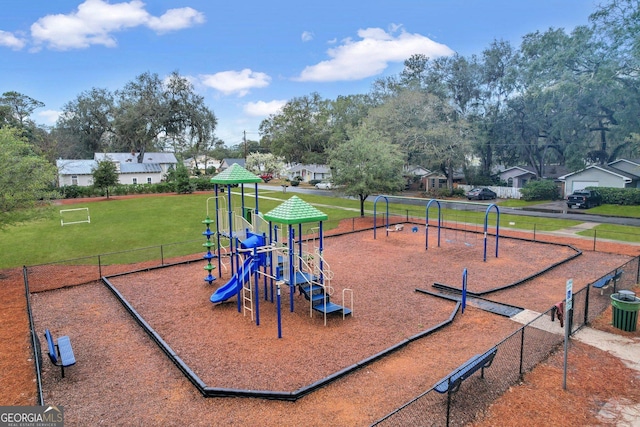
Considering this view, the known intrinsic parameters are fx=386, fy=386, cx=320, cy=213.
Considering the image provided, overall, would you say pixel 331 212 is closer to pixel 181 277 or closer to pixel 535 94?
pixel 181 277

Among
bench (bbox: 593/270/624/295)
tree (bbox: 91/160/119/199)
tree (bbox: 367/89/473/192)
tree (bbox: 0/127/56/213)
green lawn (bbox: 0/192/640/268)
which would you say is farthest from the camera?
tree (bbox: 91/160/119/199)

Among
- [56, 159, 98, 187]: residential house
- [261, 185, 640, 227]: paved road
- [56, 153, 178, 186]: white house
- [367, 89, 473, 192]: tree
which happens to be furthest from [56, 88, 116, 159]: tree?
[261, 185, 640, 227]: paved road

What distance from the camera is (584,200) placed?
34.0 m

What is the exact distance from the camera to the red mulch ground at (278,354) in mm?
7129

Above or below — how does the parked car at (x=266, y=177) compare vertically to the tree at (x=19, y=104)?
below

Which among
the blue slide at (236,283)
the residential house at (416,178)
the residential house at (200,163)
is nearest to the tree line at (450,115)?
the residential house at (416,178)

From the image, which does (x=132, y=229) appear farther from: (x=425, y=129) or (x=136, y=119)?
(x=136, y=119)

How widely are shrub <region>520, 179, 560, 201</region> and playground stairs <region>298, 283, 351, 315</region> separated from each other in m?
37.1

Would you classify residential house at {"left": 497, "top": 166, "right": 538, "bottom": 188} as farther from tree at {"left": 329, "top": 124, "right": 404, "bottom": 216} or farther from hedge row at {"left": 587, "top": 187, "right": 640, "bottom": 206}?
tree at {"left": 329, "top": 124, "right": 404, "bottom": 216}

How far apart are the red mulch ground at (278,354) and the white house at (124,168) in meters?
41.5

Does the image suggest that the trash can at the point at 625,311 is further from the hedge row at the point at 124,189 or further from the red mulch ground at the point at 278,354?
the hedge row at the point at 124,189

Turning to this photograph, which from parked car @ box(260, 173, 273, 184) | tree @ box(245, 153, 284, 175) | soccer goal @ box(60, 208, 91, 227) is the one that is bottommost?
soccer goal @ box(60, 208, 91, 227)

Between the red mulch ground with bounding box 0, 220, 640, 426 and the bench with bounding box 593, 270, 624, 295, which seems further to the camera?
the bench with bounding box 593, 270, 624, 295

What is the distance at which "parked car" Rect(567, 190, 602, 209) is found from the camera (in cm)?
3406
